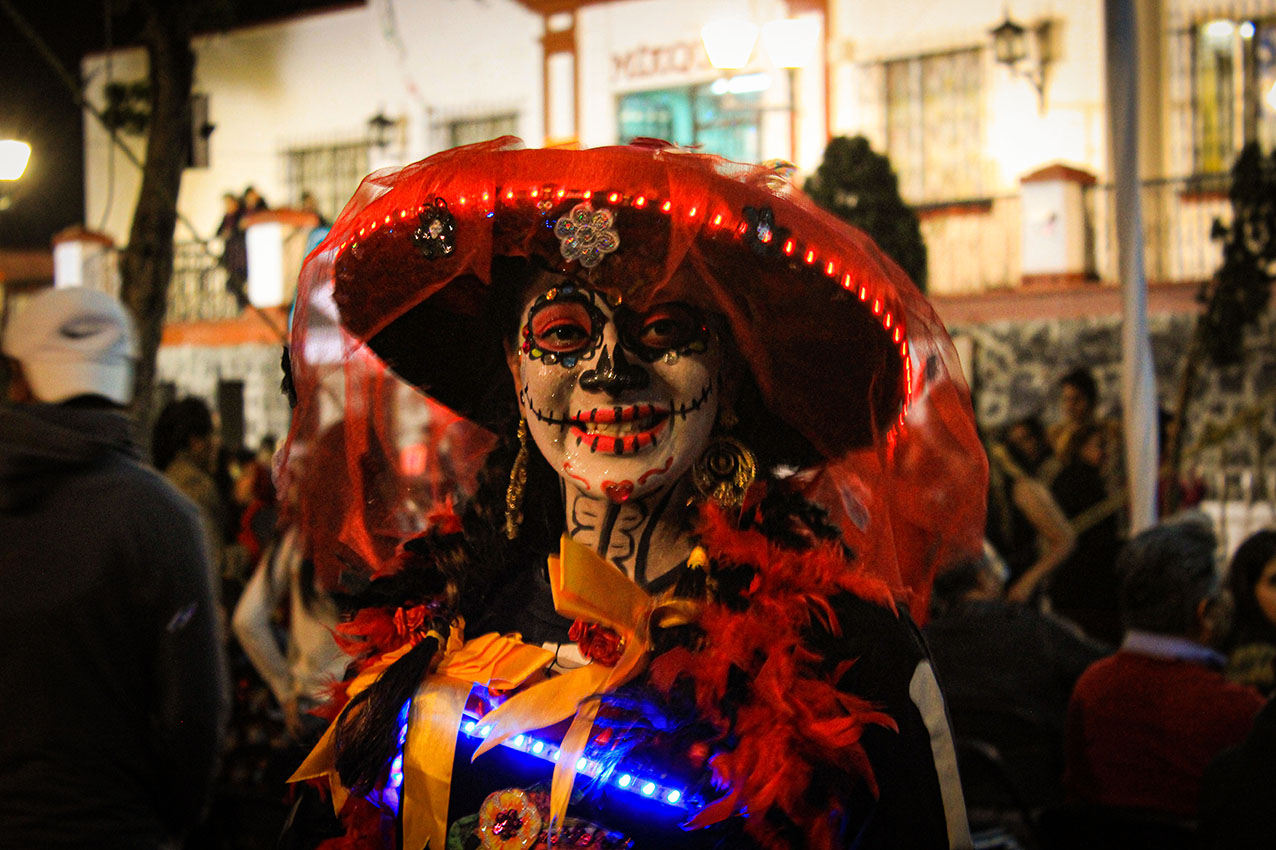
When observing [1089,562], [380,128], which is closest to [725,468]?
[1089,562]

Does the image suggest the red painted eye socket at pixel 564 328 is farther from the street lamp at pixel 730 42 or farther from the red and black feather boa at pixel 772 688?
the street lamp at pixel 730 42

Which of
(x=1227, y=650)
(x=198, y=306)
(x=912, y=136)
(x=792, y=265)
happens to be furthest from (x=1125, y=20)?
(x=198, y=306)

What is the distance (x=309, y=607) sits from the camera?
3.80 m

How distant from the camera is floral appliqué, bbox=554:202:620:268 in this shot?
159 centimetres

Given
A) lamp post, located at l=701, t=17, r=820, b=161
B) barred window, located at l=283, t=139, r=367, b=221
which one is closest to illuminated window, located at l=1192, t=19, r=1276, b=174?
lamp post, located at l=701, t=17, r=820, b=161

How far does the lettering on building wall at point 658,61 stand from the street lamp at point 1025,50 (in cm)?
326

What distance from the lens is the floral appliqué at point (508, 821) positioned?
1.59 metres

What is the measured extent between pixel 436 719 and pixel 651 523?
0.43 metres

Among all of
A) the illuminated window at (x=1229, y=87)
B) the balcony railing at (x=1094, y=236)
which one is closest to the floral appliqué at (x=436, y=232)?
the balcony railing at (x=1094, y=236)

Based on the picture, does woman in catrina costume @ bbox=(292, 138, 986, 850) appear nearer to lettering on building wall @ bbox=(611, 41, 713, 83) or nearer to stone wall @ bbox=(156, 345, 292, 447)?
lettering on building wall @ bbox=(611, 41, 713, 83)

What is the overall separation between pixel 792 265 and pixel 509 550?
66 cm

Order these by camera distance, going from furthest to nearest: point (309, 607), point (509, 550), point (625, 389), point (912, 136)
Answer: point (912, 136) < point (309, 607) < point (509, 550) < point (625, 389)

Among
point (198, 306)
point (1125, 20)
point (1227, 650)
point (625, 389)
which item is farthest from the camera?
point (198, 306)

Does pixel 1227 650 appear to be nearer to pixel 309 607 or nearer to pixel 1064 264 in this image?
pixel 309 607
